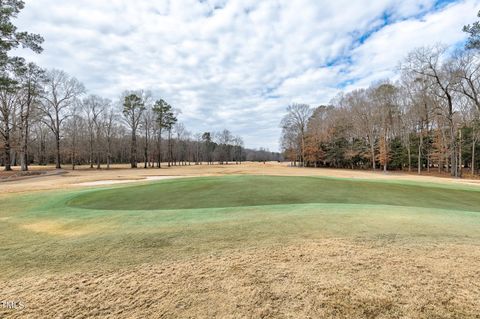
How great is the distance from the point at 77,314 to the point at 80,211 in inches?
277

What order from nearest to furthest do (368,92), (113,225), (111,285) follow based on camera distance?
(111,285) < (113,225) < (368,92)

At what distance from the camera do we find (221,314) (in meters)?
2.21

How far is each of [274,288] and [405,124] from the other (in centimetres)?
5392

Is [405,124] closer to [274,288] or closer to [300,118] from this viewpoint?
[300,118]

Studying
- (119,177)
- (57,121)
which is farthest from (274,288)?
(57,121)

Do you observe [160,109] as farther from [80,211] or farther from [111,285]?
[111,285]

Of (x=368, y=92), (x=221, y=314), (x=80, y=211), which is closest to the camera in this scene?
(x=221, y=314)

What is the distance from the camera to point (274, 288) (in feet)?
8.64

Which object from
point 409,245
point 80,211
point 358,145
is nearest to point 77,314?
point 409,245

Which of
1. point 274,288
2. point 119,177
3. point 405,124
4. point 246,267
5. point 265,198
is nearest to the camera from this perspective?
point 274,288

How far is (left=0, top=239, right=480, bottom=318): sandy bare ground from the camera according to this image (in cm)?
224

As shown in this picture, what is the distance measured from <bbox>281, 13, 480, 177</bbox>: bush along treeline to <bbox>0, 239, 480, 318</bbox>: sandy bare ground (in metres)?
27.9

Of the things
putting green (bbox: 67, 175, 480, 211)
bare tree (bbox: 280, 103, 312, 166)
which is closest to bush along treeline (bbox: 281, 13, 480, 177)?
bare tree (bbox: 280, 103, 312, 166)

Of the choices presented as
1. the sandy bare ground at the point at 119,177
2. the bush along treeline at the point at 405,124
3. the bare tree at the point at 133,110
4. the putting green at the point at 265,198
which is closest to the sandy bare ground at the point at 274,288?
the putting green at the point at 265,198
